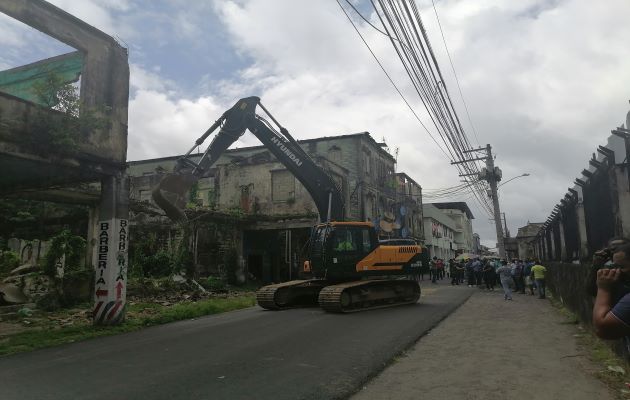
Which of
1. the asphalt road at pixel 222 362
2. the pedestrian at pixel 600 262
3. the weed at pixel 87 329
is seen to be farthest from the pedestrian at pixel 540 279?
the pedestrian at pixel 600 262

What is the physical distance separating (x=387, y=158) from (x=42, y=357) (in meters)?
36.5

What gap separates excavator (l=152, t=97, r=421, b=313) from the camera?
13039mm

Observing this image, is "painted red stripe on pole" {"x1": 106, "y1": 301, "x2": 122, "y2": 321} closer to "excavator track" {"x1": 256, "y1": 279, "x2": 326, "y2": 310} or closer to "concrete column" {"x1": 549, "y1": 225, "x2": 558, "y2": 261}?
"excavator track" {"x1": 256, "y1": 279, "x2": 326, "y2": 310}

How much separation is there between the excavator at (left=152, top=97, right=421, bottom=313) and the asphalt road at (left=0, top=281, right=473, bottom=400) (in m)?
2.42

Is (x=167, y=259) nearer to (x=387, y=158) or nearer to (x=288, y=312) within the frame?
(x=288, y=312)

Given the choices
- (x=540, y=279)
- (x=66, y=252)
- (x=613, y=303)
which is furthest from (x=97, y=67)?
(x=540, y=279)

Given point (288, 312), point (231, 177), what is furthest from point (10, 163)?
point (231, 177)

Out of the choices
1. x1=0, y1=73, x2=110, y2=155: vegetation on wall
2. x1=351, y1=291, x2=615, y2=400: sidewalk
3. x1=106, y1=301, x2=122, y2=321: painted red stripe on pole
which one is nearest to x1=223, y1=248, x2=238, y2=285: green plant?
x1=106, y1=301, x2=122, y2=321: painted red stripe on pole

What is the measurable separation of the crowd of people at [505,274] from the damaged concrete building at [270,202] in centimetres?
826

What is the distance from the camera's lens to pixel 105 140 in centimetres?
1184

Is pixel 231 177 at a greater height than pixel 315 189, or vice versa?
pixel 231 177

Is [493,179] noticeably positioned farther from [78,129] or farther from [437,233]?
[437,233]

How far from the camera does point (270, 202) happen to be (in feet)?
106

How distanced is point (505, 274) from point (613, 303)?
16150 mm
